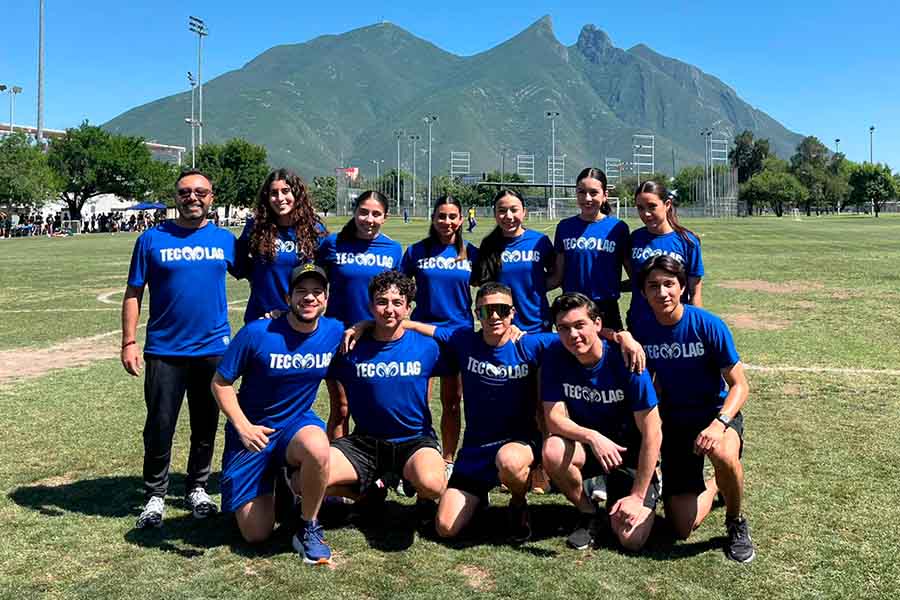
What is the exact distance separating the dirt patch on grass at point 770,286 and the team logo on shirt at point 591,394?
42.4 feet

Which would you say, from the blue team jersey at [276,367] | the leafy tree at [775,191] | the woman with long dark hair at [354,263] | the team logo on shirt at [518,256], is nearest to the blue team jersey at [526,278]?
the team logo on shirt at [518,256]

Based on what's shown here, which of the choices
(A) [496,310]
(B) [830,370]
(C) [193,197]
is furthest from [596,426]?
(B) [830,370]

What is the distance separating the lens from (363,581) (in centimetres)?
387

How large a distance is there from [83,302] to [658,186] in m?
13.6

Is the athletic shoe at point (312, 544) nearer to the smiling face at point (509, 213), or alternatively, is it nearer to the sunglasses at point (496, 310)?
the sunglasses at point (496, 310)

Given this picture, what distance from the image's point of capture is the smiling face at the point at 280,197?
494cm

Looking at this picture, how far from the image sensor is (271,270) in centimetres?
503

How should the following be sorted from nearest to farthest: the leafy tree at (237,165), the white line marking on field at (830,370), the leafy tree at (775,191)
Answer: the white line marking on field at (830,370) < the leafy tree at (237,165) < the leafy tree at (775,191)

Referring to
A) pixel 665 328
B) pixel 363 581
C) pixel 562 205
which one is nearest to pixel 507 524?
pixel 363 581

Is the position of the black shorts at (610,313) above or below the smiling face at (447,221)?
below

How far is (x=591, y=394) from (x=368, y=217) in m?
1.92

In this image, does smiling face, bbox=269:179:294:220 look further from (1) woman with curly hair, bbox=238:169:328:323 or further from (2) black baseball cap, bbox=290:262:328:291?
(2) black baseball cap, bbox=290:262:328:291

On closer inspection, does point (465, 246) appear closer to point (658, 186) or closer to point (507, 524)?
point (658, 186)

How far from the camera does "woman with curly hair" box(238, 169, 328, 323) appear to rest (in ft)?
16.3
